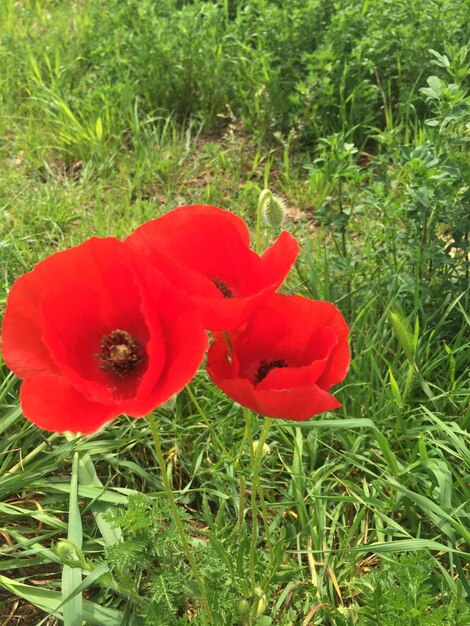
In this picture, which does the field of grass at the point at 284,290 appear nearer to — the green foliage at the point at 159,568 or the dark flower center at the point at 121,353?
the green foliage at the point at 159,568

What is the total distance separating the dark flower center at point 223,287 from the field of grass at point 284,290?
328 mm

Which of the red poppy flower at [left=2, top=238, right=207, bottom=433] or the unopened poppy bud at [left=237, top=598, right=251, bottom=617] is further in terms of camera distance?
the unopened poppy bud at [left=237, top=598, right=251, bottom=617]

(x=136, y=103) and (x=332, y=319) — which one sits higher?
(x=332, y=319)

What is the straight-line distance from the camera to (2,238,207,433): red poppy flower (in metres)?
0.87

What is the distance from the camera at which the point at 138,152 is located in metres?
3.29

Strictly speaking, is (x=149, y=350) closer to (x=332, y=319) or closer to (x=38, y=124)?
(x=332, y=319)

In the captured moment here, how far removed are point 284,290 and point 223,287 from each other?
4.47 feet

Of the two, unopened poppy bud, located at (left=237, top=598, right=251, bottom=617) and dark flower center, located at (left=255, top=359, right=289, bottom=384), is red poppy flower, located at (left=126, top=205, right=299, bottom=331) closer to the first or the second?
dark flower center, located at (left=255, top=359, right=289, bottom=384)

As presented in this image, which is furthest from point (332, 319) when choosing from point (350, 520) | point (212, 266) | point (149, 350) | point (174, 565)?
point (350, 520)

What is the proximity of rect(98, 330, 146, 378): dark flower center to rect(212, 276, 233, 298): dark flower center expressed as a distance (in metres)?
0.15

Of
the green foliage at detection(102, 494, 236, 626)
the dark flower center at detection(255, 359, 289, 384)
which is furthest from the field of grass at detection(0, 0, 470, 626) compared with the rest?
the dark flower center at detection(255, 359, 289, 384)

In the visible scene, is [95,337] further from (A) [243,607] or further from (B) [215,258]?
(A) [243,607]

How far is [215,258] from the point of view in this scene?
102cm

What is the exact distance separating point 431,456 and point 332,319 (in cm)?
97
